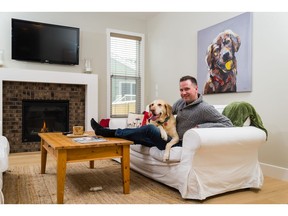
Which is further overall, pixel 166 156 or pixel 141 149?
pixel 141 149

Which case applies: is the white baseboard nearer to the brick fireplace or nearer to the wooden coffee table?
the wooden coffee table

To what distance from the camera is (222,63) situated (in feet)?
11.1

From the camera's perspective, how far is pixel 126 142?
216 cm

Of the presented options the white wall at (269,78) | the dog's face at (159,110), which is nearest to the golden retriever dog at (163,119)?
the dog's face at (159,110)

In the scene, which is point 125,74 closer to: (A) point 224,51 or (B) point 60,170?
(A) point 224,51

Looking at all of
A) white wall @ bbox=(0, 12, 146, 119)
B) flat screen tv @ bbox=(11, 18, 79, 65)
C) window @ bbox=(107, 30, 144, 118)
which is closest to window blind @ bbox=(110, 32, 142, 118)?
window @ bbox=(107, 30, 144, 118)

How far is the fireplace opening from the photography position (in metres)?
4.30

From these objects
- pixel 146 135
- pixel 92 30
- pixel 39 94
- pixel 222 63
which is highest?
pixel 92 30

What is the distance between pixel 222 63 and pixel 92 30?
2.65 m

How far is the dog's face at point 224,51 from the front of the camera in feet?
10.6

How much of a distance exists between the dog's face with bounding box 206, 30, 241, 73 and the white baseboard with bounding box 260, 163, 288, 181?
1.24 metres

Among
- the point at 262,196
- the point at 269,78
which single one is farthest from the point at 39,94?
the point at 262,196

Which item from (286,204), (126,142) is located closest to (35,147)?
(126,142)

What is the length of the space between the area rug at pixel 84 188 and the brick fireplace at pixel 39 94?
1305 millimetres
